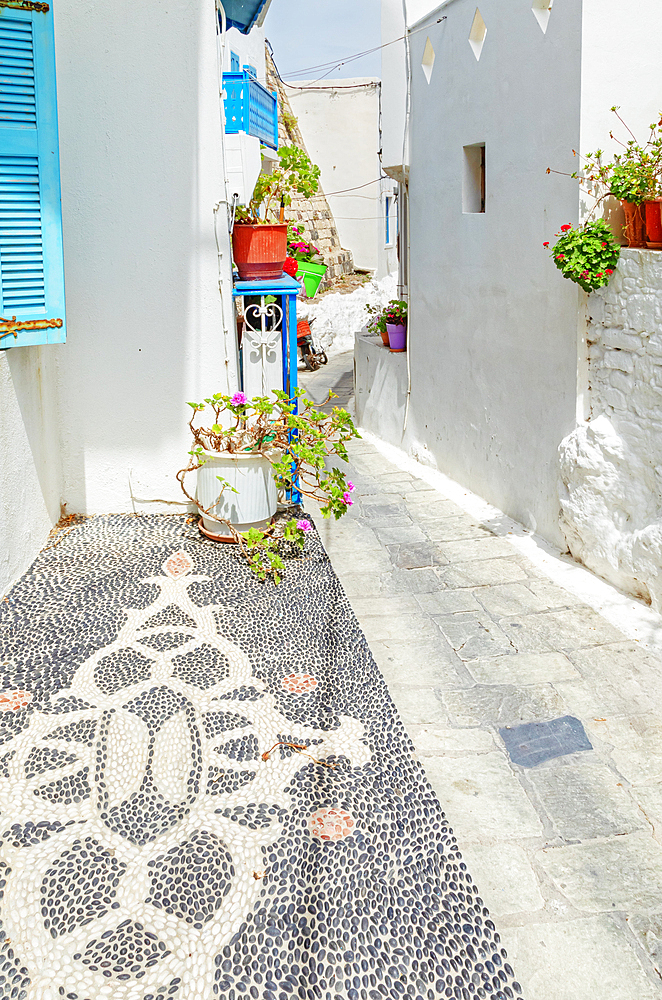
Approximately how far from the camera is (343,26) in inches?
1335

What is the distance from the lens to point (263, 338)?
18.4 ft

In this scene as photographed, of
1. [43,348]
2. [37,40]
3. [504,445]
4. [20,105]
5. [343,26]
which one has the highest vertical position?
[343,26]

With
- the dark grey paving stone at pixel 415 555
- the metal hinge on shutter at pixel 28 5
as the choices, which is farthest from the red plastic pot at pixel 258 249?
the dark grey paving stone at pixel 415 555

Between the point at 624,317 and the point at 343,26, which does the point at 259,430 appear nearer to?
the point at 624,317

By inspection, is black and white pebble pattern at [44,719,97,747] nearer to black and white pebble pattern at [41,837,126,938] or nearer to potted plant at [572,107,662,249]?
black and white pebble pattern at [41,837,126,938]

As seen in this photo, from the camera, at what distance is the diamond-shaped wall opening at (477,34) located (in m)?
6.50

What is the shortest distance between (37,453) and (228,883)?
3131mm

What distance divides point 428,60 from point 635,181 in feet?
13.1

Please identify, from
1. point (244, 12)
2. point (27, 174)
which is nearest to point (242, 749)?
point (27, 174)

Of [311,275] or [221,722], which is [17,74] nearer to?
[221,722]

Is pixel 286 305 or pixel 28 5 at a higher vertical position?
pixel 28 5

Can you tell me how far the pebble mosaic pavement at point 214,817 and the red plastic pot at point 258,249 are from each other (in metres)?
2.39

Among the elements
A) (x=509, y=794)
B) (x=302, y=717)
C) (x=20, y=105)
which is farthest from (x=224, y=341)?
(x=509, y=794)

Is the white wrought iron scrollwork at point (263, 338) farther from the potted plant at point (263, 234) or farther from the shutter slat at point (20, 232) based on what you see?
the shutter slat at point (20, 232)
